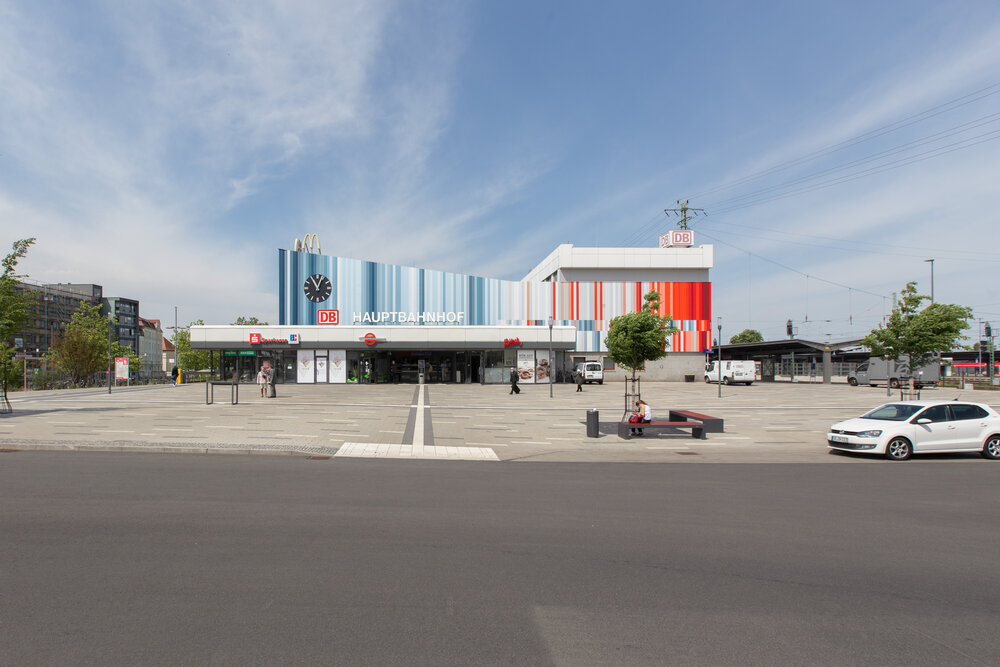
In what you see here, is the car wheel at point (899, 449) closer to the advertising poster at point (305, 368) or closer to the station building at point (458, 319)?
the station building at point (458, 319)

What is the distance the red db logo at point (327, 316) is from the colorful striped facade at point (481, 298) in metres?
0.47

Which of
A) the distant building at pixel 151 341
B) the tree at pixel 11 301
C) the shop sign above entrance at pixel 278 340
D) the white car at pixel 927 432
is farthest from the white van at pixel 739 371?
the distant building at pixel 151 341

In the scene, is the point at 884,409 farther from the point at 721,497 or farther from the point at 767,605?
the point at 767,605

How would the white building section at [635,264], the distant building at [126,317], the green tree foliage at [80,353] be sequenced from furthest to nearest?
the distant building at [126,317]
the white building section at [635,264]
the green tree foliage at [80,353]

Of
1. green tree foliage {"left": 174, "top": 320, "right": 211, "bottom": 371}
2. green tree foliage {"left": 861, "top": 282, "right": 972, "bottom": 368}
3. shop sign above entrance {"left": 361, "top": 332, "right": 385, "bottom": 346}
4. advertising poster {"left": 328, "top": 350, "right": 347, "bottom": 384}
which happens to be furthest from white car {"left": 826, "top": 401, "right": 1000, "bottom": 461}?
green tree foliage {"left": 174, "top": 320, "right": 211, "bottom": 371}

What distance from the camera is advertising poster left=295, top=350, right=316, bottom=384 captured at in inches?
1833

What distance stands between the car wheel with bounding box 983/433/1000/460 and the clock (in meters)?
49.2

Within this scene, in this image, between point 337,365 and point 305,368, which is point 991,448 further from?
point 305,368

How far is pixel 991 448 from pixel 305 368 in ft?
140

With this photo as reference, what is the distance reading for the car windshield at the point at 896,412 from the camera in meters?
13.8

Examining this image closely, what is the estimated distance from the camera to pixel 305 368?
153 feet

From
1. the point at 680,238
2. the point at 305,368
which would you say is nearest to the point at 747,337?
the point at 680,238

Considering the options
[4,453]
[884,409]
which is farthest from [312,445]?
[884,409]

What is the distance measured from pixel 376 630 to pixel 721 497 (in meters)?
6.24
